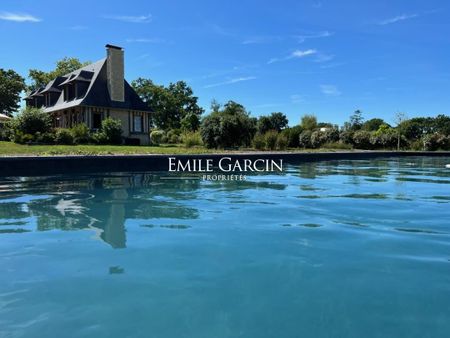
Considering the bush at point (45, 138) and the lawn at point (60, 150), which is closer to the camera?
the lawn at point (60, 150)

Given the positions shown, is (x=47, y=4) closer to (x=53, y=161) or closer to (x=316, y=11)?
(x=53, y=161)

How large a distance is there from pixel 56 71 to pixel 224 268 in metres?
41.2

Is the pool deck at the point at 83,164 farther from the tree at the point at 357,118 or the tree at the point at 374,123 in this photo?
the tree at the point at 374,123

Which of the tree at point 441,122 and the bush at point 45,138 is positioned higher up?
the tree at point 441,122

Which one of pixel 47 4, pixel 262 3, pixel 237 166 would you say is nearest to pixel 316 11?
pixel 262 3

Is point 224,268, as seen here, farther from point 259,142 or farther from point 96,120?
point 96,120

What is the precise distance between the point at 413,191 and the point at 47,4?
43.2ft

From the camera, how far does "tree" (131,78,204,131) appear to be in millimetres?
42062

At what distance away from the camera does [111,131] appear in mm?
20875

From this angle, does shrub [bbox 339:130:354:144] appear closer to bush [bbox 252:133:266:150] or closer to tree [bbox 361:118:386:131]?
bush [bbox 252:133:266:150]

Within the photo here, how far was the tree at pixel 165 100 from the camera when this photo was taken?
42062 millimetres

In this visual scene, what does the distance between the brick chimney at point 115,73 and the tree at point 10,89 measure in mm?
20518

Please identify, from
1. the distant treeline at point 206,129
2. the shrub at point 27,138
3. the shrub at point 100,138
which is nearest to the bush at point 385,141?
the distant treeline at point 206,129

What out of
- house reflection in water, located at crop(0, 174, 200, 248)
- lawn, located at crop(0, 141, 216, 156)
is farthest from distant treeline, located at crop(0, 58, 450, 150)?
house reflection in water, located at crop(0, 174, 200, 248)
